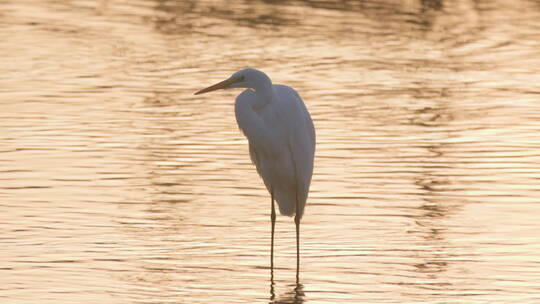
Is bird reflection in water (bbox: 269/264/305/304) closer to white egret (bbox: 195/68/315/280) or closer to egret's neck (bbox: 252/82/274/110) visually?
white egret (bbox: 195/68/315/280)

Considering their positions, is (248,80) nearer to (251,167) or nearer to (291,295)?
(291,295)

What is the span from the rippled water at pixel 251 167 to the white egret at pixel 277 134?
42 cm

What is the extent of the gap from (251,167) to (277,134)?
3.10 metres

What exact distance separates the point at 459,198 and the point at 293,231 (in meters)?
1.68

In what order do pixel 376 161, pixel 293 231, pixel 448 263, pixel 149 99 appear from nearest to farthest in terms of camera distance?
pixel 448 263 → pixel 293 231 → pixel 376 161 → pixel 149 99

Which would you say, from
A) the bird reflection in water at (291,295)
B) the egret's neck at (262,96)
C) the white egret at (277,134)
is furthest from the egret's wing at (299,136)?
the bird reflection in water at (291,295)

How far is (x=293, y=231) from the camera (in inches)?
441

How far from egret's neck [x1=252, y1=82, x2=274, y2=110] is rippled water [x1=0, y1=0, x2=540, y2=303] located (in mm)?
1045

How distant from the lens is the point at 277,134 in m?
10.2

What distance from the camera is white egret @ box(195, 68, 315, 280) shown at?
10.1 m

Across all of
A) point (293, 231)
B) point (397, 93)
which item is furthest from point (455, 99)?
point (293, 231)

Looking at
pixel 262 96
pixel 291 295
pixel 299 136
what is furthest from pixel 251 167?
pixel 291 295

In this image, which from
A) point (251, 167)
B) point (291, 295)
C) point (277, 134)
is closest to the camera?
point (291, 295)

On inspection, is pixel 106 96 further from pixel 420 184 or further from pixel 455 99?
pixel 420 184
